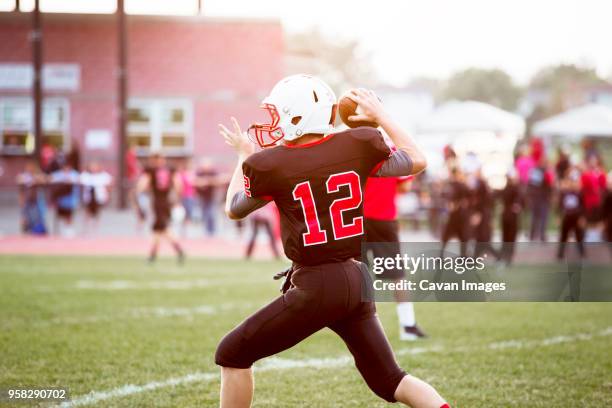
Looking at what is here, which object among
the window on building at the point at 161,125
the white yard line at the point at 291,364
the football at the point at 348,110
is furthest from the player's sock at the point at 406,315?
the window on building at the point at 161,125

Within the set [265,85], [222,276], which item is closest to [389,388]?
[222,276]

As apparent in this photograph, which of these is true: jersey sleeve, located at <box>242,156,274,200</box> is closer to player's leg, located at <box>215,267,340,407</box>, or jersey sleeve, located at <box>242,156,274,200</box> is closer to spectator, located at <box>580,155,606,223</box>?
player's leg, located at <box>215,267,340,407</box>

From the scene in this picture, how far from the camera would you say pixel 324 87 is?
400cm

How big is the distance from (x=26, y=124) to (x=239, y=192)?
2620 cm

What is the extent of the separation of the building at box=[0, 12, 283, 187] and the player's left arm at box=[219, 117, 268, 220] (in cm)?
2472

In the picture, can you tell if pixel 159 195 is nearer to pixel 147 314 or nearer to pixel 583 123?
pixel 147 314

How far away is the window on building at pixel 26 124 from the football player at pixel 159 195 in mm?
14576

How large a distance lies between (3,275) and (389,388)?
932 centimetres

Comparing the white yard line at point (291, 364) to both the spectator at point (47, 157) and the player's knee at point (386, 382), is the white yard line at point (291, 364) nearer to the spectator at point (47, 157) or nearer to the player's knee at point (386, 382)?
the player's knee at point (386, 382)

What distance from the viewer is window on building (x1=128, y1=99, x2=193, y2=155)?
1135 inches

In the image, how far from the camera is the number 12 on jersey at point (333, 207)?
386 cm

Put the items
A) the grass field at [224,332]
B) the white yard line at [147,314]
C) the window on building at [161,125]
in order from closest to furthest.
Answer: the grass field at [224,332] → the white yard line at [147,314] → the window on building at [161,125]

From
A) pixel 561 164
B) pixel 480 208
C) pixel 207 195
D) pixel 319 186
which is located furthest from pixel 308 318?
pixel 561 164

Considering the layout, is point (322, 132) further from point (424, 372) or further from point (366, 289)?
point (424, 372)
